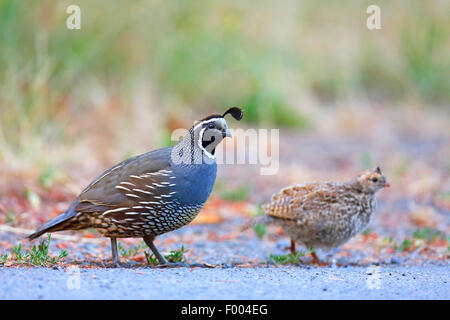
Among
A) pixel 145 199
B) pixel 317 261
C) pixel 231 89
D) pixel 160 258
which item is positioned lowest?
pixel 317 261

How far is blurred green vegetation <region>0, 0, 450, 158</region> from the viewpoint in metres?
8.16

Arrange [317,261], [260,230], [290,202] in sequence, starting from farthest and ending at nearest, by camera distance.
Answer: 1. [260,230]
2. [290,202]
3. [317,261]

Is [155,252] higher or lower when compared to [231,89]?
lower

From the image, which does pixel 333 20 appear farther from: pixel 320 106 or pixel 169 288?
pixel 169 288

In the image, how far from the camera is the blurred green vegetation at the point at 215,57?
8.16 metres

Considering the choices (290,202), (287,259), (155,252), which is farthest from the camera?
(290,202)

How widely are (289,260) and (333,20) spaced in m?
11.0

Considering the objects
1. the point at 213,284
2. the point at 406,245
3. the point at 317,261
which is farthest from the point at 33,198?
the point at 406,245

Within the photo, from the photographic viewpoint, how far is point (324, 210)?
17.9 feet

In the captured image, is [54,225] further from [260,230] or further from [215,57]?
[215,57]

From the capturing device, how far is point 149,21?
9.73 m

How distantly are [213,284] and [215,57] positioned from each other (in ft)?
23.8

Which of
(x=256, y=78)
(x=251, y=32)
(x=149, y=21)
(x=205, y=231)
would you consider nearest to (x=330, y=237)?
(x=205, y=231)

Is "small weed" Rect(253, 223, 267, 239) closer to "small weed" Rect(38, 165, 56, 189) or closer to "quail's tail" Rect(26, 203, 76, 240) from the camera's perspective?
"quail's tail" Rect(26, 203, 76, 240)
